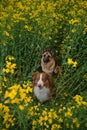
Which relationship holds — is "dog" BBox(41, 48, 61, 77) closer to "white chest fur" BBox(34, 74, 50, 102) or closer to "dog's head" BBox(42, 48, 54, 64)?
"dog's head" BBox(42, 48, 54, 64)

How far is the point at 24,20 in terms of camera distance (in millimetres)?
5926

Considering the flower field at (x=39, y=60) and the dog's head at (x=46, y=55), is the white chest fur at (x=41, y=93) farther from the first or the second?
the dog's head at (x=46, y=55)

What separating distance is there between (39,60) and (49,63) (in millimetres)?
163

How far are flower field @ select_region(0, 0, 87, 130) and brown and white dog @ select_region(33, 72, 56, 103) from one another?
9cm

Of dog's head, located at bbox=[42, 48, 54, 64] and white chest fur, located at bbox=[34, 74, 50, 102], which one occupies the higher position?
dog's head, located at bbox=[42, 48, 54, 64]

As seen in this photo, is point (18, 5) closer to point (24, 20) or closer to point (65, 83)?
point (24, 20)

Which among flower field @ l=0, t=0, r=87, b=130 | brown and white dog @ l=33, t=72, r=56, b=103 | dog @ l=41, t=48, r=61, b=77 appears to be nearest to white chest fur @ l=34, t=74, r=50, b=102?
brown and white dog @ l=33, t=72, r=56, b=103

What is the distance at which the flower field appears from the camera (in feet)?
12.1

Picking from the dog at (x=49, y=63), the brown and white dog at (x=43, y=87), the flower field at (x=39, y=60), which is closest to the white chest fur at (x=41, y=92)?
A: the brown and white dog at (x=43, y=87)

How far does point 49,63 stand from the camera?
568 centimetres

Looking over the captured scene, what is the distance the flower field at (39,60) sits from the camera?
3.68m

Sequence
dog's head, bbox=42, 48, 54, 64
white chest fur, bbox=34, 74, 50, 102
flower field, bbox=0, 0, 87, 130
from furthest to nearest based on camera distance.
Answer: dog's head, bbox=42, 48, 54, 64, white chest fur, bbox=34, 74, 50, 102, flower field, bbox=0, 0, 87, 130

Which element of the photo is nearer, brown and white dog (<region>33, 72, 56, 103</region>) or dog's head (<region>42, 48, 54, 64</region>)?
brown and white dog (<region>33, 72, 56, 103</region>)

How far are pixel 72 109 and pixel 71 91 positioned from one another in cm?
123
